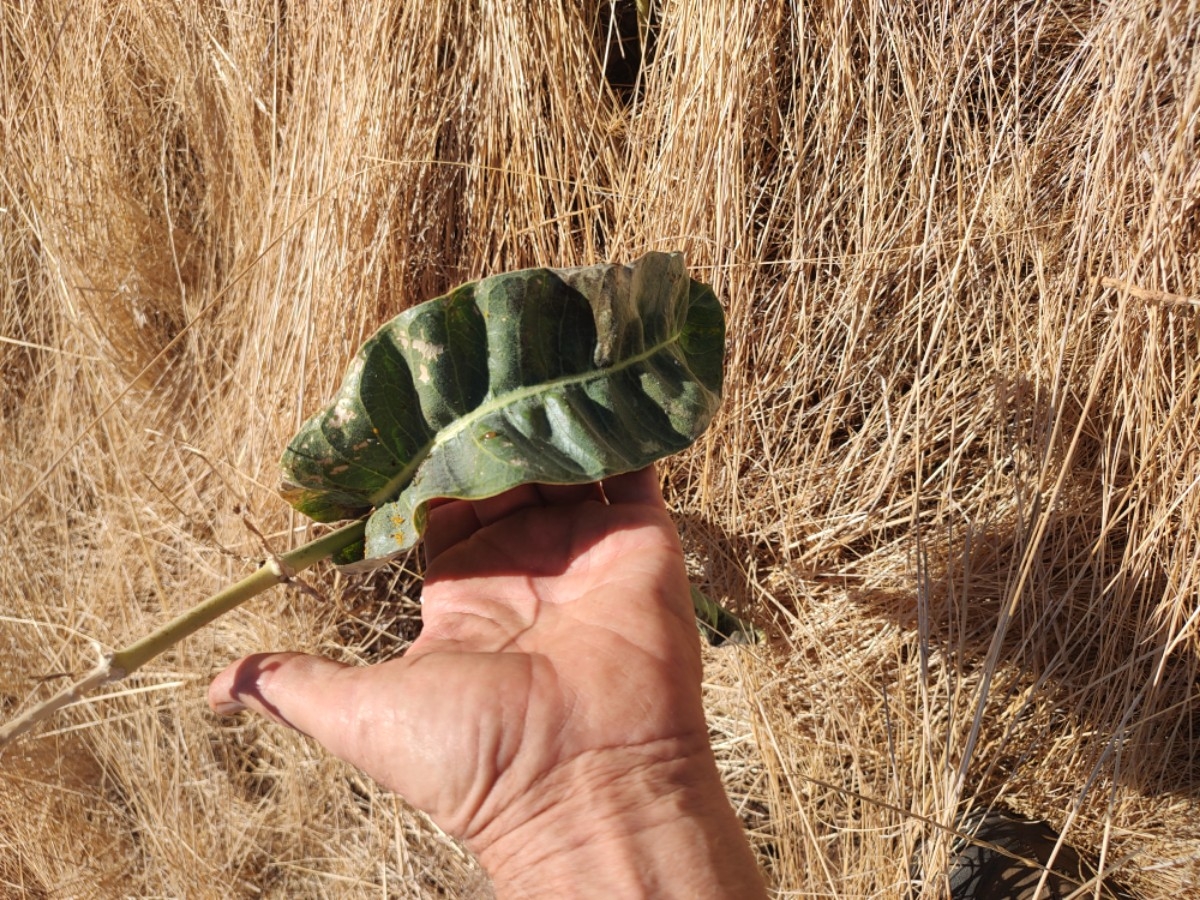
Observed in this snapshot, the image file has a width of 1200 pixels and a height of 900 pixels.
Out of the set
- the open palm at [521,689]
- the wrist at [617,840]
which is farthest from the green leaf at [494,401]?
the wrist at [617,840]

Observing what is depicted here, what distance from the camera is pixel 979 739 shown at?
6.35 ft

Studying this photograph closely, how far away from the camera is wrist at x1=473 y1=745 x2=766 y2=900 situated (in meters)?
1.15

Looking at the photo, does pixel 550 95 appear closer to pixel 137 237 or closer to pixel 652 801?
pixel 137 237

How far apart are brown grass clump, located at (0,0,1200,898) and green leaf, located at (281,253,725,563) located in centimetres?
61

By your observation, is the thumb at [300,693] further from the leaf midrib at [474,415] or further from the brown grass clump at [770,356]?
the brown grass clump at [770,356]

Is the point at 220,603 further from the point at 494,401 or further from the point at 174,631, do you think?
the point at 494,401

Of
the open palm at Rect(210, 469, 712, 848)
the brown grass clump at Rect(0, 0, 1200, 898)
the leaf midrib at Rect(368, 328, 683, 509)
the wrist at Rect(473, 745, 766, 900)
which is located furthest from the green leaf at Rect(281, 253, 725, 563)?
the brown grass clump at Rect(0, 0, 1200, 898)

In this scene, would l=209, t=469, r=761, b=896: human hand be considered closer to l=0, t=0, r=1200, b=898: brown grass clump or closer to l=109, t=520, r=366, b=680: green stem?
l=109, t=520, r=366, b=680: green stem

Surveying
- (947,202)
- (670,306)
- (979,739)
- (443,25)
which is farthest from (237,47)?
(979,739)

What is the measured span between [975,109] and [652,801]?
1.44 metres

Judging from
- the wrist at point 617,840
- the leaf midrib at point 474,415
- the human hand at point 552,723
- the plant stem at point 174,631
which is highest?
the leaf midrib at point 474,415

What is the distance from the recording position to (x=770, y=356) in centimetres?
Answer: 195

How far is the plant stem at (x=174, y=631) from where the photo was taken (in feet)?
3.20

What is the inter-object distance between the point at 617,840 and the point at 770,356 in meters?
1.11
